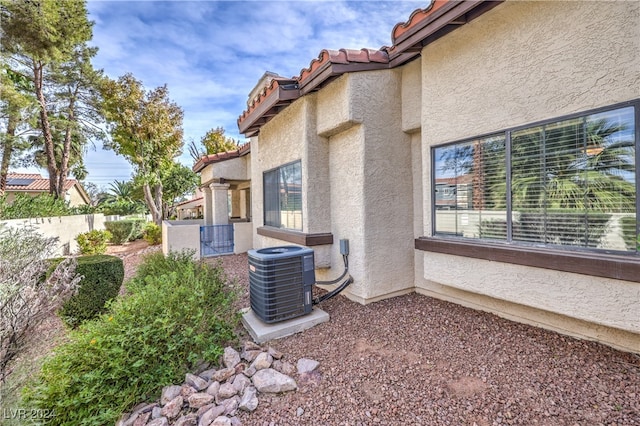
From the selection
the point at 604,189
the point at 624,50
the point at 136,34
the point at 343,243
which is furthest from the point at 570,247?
the point at 136,34

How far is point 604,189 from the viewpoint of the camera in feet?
12.5

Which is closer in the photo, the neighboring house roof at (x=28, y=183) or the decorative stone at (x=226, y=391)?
the decorative stone at (x=226, y=391)

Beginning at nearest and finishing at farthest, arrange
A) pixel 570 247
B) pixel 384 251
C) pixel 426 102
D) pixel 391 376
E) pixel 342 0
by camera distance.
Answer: pixel 391 376 → pixel 570 247 → pixel 426 102 → pixel 384 251 → pixel 342 0

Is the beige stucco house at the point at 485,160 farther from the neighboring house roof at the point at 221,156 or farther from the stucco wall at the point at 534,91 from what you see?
the neighboring house roof at the point at 221,156

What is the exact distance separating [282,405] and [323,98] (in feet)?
20.4

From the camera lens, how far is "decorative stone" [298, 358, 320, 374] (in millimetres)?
3939

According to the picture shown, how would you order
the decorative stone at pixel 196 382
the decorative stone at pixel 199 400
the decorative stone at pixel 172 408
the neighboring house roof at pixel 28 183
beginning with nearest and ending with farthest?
1. the decorative stone at pixel 172 408
2. the decorative stone at pixel 199 400
3. the decorative stone at pixel 196 382
4. the neighboring house roof at pixel 28 183

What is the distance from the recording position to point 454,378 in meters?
3.71

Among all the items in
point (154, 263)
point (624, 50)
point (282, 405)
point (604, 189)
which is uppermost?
point (624, 50)

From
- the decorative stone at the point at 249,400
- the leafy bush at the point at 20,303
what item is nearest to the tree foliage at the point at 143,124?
the leafy bush at the point at 20,303

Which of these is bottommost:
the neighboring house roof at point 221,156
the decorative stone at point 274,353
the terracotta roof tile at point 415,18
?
the decorative stone at point 274,353

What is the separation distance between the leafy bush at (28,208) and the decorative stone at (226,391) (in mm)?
14807

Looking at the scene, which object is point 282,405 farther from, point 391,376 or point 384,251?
point 384,251

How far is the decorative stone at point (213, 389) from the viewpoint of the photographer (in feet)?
11.8
